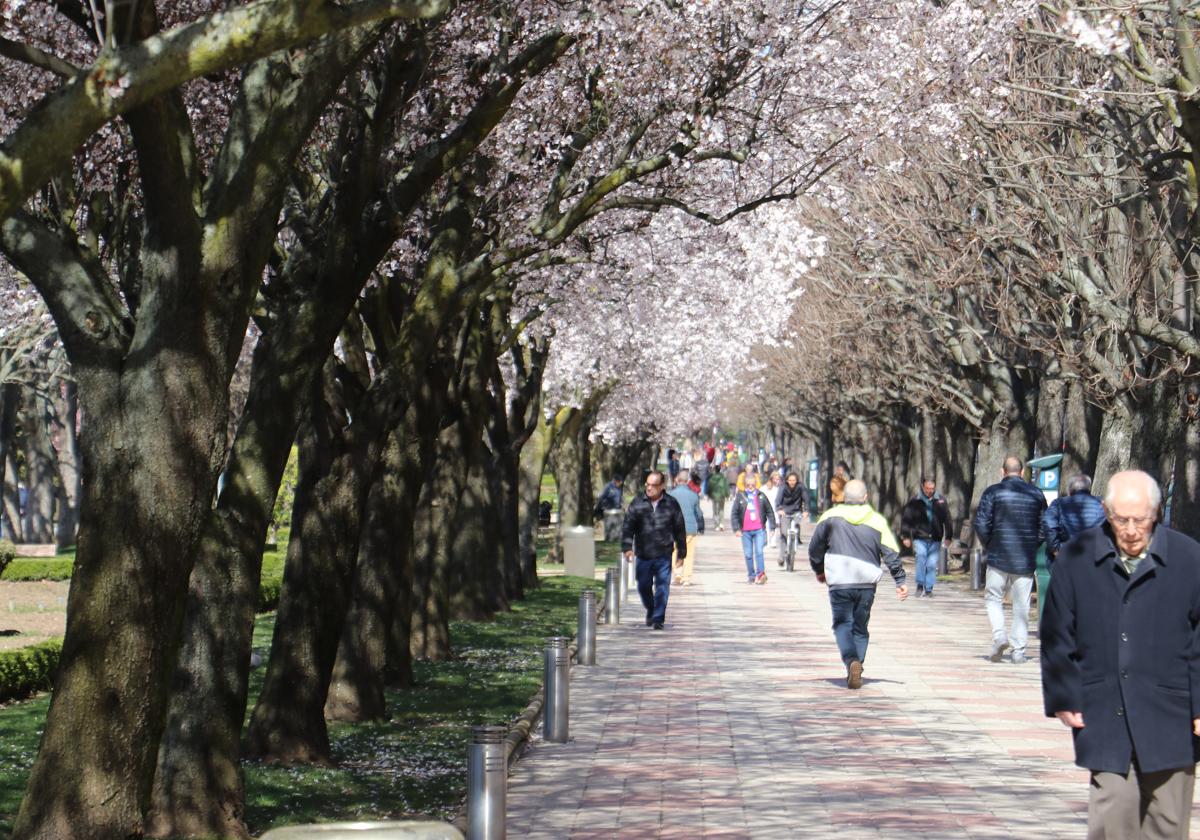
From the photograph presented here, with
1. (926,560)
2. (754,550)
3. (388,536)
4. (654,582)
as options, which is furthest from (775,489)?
(388,536)

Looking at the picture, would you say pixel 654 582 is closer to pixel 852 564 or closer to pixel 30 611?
pixel 852 564

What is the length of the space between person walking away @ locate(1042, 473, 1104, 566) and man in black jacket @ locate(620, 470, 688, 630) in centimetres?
512

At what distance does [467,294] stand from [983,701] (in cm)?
606

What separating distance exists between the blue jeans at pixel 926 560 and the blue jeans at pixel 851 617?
13918 mm

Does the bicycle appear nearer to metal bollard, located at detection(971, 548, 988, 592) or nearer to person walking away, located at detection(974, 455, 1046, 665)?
→ metal bollard, located at detection(971, 548, 988, 592)

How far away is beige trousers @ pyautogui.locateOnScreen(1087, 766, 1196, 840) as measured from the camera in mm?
6680

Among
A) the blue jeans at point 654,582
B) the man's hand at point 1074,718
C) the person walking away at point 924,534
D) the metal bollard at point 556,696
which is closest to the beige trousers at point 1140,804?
the man's hand at point 1074,718

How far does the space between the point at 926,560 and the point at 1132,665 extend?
23.9 m

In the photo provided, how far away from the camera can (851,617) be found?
1634 cm

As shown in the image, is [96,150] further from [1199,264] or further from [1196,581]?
[1199,264]

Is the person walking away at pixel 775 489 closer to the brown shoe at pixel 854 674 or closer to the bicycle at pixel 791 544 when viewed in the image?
the bicycle at pixel 791 544

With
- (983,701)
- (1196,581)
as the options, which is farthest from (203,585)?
(983,701)

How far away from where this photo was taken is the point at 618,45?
592 inches

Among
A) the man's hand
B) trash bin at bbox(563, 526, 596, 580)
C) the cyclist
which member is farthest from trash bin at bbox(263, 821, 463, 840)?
the cyclist
